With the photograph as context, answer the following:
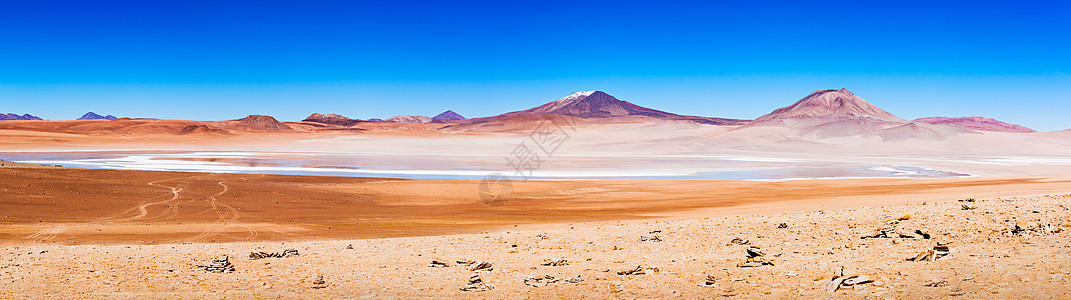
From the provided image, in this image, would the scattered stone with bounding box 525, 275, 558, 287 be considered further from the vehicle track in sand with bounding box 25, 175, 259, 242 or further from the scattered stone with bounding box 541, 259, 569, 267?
the vehicle track in sand with bounding box 25, 175, 259, 242

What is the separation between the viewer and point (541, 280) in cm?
716

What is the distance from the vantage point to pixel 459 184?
2698cm

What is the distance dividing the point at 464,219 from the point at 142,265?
831cm

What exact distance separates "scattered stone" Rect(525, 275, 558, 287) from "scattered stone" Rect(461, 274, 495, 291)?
0.40m

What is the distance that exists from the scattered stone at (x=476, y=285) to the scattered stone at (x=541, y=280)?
398mm

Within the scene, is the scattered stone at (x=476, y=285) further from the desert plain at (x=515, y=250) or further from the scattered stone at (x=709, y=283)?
the scattered stone at (x=709, y=283)

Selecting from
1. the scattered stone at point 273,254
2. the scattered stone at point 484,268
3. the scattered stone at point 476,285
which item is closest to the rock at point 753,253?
the scattered stone at point 484,268

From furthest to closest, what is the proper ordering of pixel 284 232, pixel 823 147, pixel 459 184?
1. pixel 823 147
2. pixel 459 184
3. pixel 284 232

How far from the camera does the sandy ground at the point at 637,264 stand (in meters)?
6.42

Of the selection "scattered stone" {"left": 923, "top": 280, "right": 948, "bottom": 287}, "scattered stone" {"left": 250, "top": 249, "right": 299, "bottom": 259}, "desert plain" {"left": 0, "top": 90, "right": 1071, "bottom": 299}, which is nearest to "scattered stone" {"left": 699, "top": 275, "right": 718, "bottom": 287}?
"desert plain" {"left": 0, "top": 90, "right": 1071, "bottom": 299}

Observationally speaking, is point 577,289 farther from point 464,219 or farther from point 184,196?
point 184,196

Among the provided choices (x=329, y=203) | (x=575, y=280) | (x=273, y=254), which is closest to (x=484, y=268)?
(x=575, y=280)

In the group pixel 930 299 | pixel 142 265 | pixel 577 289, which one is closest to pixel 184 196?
pixel 142 265

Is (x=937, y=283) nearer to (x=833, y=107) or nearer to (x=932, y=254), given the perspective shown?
(x=932, y=254)
